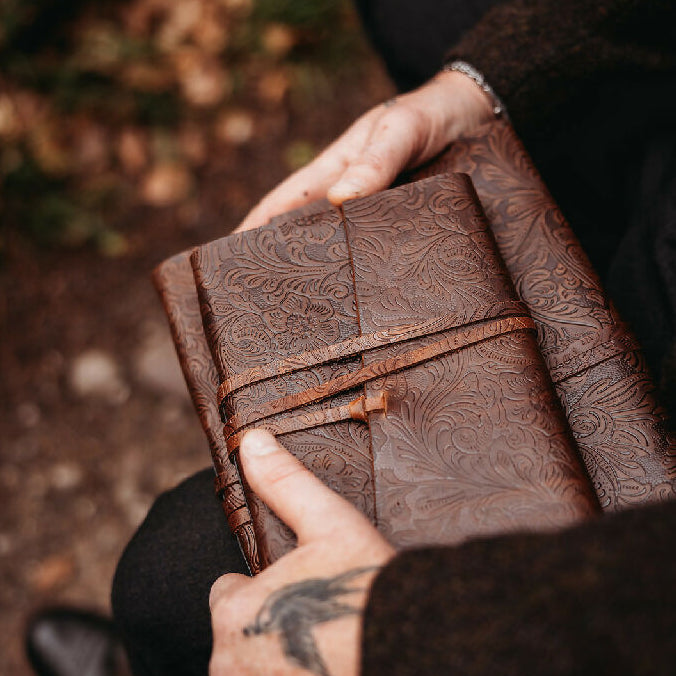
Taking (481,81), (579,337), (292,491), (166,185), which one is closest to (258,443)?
(292,491)

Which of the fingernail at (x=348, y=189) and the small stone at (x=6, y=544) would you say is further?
the small stone at (x=6, y=544)

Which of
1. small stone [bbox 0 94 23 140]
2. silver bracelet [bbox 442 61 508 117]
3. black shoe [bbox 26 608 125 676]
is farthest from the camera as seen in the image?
small stone [bbox 0 94 23 140]

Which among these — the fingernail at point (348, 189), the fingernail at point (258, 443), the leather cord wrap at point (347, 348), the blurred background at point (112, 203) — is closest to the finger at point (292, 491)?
the fingernail at point (258, 443)

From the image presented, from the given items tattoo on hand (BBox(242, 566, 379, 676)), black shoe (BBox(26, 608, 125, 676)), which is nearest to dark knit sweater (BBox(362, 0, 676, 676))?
tattoo on hand (BBox(242, 566, 379, 676))

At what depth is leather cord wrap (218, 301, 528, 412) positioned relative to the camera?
1156mm

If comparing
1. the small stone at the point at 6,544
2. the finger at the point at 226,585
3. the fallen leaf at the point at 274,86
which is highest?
the fallen leaf at the point at 274,86

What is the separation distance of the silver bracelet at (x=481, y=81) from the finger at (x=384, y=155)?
233mm

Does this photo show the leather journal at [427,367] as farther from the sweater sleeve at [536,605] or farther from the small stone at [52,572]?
the small stone at [52,572]

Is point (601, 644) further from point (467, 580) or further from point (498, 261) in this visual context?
point (498, 261)

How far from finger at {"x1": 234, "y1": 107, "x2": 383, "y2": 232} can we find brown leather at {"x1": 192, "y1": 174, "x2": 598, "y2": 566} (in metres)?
0.22

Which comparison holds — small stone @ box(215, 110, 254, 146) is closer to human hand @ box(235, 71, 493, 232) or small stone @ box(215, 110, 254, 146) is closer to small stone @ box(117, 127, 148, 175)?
small stone @ box(117, 127, 148, 175)

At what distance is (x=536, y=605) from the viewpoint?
0.78 metres

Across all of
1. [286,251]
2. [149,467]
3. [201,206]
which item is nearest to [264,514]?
[286,251]

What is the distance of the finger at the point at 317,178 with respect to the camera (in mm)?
1535
